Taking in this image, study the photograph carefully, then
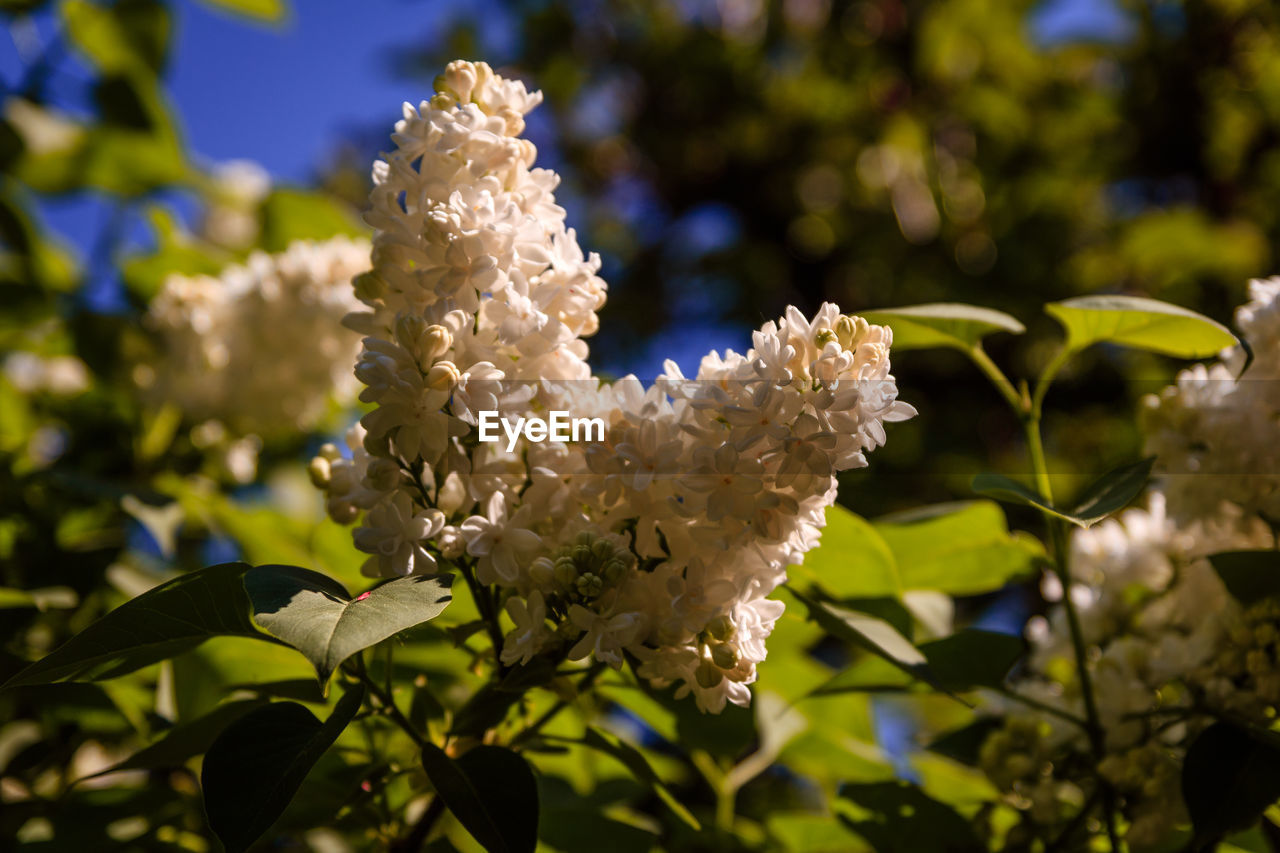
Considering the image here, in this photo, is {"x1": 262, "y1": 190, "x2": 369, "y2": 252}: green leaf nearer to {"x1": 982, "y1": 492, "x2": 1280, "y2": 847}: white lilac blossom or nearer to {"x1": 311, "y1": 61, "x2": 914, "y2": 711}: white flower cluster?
{"x1": 311, "y1": 61, "x2": 914, "y2": 711}: white flower cluster

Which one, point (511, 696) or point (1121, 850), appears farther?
point (1121, 850)

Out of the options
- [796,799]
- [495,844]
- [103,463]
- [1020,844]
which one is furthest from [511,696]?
[796,799]

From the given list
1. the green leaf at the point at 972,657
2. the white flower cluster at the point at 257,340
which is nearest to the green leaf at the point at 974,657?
the green leaf at the point at 972,657

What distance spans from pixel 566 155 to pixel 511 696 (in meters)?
3.23

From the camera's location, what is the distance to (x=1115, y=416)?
243cm

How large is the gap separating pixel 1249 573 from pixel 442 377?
68 centimetres

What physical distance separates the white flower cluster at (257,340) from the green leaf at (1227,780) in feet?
3.87

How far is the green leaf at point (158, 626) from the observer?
530 mm

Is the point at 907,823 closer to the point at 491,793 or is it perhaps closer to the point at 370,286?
the point at 491,793

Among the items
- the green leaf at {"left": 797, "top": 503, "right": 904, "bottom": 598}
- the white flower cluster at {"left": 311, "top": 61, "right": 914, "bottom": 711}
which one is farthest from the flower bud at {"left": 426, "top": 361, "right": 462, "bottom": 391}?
the green leaf at {"left": 797, "top": 503, "right": 904, "bottom": 598}

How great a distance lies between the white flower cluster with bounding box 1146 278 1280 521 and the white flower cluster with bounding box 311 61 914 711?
1.43ft

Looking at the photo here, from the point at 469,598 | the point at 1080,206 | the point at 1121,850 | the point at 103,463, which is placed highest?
the point at 1080,206

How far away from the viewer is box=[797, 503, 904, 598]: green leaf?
789mm

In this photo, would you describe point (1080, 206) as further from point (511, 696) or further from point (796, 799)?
point (511, 696)
